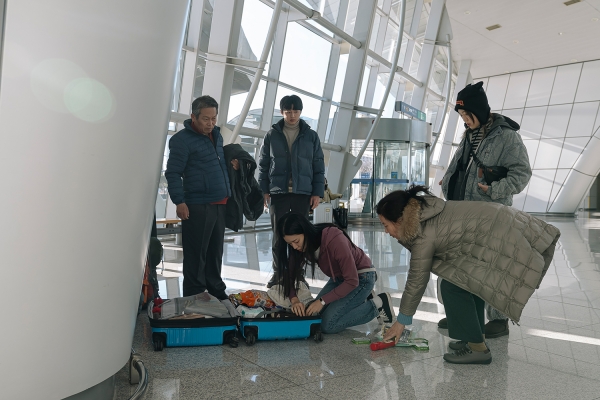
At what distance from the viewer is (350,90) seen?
44.5 feet

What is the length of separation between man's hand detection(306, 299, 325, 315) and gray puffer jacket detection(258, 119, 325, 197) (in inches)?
63.2

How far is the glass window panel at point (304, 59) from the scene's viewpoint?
1232 centimetres

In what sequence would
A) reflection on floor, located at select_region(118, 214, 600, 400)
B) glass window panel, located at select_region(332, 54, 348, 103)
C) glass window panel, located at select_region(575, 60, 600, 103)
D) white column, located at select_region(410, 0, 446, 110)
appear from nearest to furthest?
reflection on floor, located at select_region(118, 214, 600, 400), glass window panel, located at select_region(332, 54, 348, 103), white column, located at select_region(410, 0, 446, 110), glass window panel, located at select_region(575, 60, 600, 103)

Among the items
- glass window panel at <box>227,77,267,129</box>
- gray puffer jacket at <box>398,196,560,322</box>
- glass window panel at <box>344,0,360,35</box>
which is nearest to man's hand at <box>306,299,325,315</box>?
gray puffer jacket at <box>398,196,560,322</box>

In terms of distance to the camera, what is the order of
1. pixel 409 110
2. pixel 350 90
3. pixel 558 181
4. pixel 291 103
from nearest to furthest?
pixel 291 103 → pixel 350 90 → pixel 409 110 → pixel 558 181

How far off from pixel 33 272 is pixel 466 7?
18.9 meters

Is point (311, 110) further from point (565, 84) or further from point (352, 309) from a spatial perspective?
point (565, 84)

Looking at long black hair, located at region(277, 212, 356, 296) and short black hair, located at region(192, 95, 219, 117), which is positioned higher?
short black hair, located at region(192, 95, 219, 117)

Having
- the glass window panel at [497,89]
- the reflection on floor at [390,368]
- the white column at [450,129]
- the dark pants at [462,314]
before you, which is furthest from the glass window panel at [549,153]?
the dark pants at [462,314]

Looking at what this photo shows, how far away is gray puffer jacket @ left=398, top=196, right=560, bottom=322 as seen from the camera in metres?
2.65

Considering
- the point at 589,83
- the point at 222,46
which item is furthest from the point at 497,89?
the point at 222,46

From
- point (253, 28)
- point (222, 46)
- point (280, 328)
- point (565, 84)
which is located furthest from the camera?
point (565, 84)

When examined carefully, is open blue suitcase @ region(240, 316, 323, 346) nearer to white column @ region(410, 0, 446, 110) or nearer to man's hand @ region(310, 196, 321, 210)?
man's hand @ region(310, 196, 321, 210)

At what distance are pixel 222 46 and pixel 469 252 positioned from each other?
6.87m
